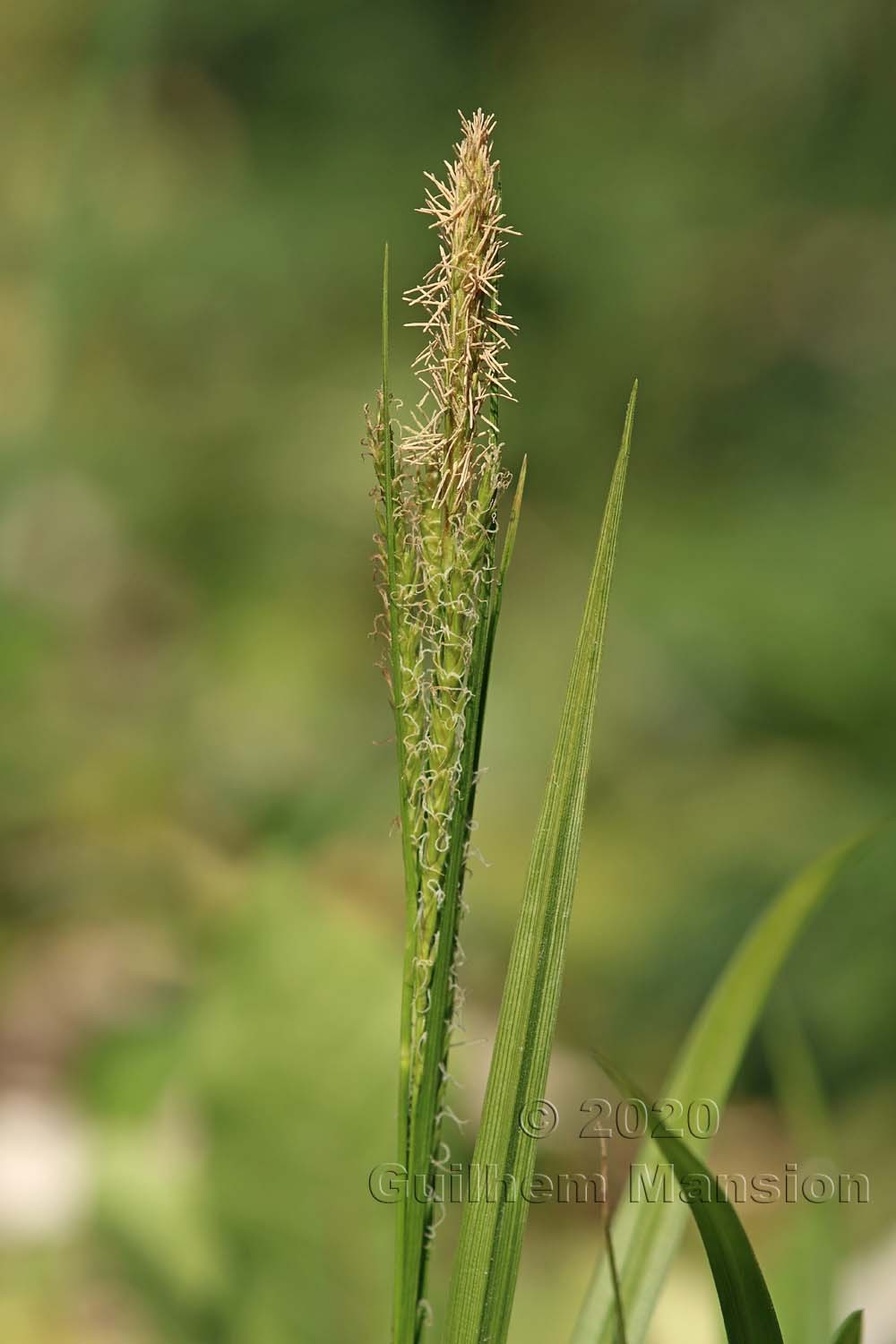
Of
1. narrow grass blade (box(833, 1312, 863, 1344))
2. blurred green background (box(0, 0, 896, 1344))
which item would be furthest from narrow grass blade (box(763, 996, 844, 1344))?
narrow grass blade (box(833, 1312, 863, 1344))

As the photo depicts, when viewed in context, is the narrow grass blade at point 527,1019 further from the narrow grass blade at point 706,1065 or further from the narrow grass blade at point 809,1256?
the narrow grass blade at point 809,1256

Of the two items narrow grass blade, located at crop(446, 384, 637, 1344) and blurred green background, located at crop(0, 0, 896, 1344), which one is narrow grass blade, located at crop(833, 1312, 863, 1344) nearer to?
narrow grass blade, located at crop(446, 384, 637, 1344)

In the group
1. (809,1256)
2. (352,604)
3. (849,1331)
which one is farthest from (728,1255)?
(352,604)

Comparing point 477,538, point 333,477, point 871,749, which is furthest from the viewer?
point 333,477

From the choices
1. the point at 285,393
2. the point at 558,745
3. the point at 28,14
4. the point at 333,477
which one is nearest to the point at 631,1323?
the point at 558,745

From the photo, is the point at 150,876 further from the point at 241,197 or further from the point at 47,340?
the point at 241,197

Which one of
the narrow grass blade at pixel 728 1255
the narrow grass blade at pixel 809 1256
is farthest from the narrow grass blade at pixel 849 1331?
the narrow grass blade at pixel 809 1256
